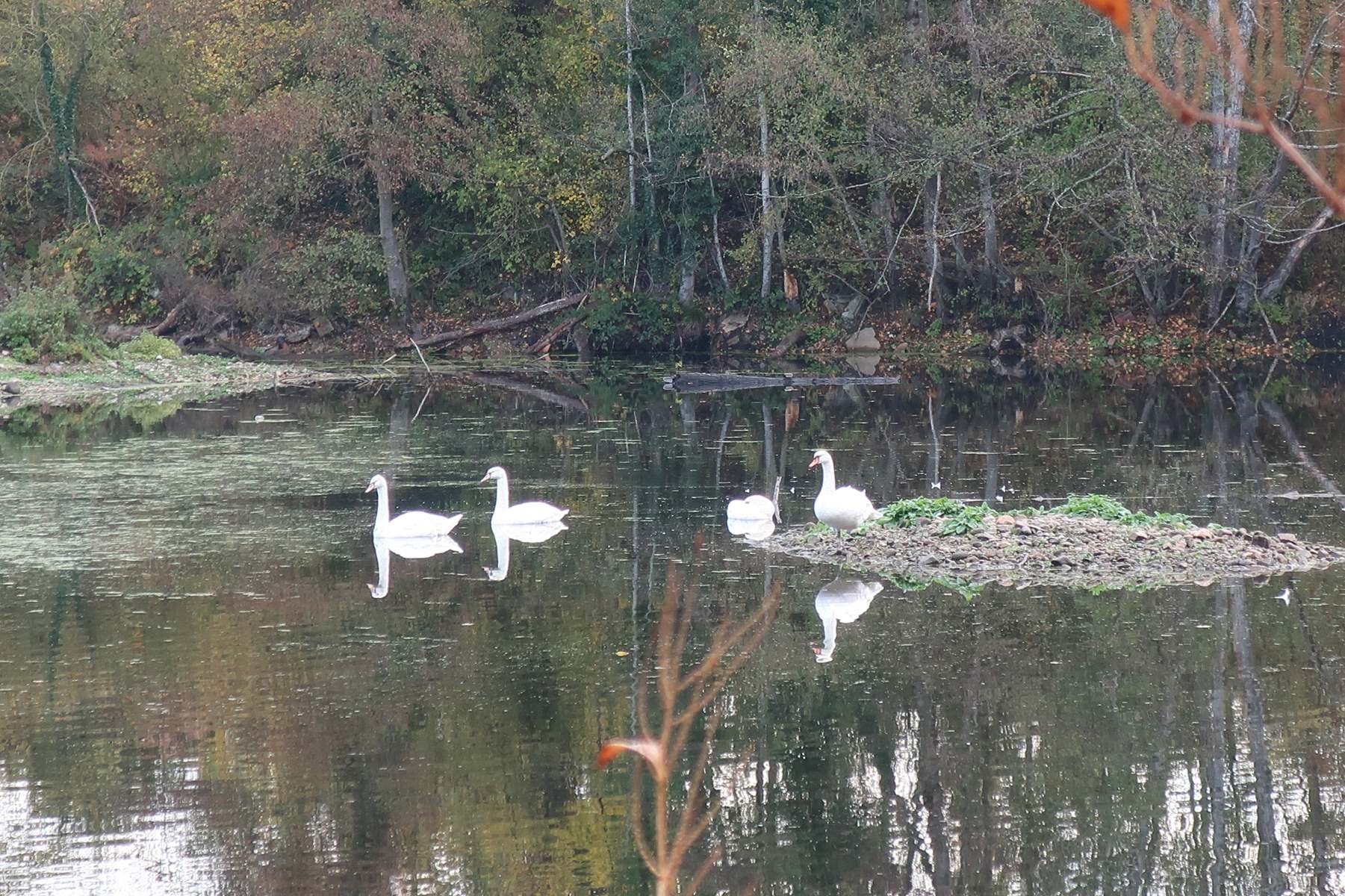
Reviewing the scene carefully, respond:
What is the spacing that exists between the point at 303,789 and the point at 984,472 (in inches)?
491

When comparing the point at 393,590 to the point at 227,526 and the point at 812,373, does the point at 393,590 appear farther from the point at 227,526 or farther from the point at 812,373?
the point at 812,373

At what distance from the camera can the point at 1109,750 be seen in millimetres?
8875

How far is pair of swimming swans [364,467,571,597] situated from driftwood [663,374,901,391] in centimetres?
1388

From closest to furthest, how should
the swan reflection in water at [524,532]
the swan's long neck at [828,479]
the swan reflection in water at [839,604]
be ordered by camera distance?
the swan reflection in water at [839,604]
the swan's long neck at [828,479]
the swan reflection in water at [524,532]

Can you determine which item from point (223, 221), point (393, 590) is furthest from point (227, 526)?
point (223, 221)

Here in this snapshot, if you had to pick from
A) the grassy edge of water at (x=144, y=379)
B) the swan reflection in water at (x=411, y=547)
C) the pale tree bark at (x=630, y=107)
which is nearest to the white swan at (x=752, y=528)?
the swan reflection in water at (x=411, y=547)

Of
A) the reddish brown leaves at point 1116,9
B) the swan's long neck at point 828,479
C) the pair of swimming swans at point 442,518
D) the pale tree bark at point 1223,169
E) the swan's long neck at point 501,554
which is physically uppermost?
the pale tree bark at point 1223,169

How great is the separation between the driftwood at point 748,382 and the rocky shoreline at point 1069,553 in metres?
15.9

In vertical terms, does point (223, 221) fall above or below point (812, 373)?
above

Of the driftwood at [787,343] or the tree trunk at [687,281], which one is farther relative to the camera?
the tree trunk at [687,281]

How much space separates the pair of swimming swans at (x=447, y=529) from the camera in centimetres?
1525

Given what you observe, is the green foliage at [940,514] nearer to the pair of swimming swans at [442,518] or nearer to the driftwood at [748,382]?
the pair of swimming swans at [442,518]

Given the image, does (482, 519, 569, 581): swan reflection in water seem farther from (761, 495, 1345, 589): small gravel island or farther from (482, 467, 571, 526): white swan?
(761, 495, 1345, 589): small gravel island

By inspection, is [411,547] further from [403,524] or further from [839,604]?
[839,604]
